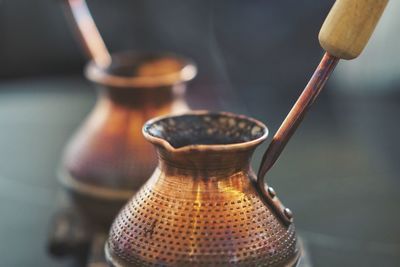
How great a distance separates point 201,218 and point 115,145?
0.44 meters

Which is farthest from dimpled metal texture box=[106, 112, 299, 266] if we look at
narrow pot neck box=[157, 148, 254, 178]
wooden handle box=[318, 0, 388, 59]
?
wooden handle box=[318, 0, 388, 59]

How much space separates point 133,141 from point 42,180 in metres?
0.49

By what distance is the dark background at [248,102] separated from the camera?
1.50 metres

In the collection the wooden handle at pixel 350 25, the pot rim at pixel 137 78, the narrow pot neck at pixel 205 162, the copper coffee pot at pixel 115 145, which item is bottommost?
the copper coffee pot at pixel 115 145

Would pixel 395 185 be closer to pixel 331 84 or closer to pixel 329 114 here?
pixel 329 114

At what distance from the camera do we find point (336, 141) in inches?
78.0

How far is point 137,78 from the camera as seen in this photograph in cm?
141

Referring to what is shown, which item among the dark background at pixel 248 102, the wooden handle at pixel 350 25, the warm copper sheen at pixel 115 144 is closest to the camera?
the wooden handle at pixel 350 25

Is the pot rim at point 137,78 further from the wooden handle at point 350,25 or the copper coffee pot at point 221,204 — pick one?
the wooden handle at point 350,25

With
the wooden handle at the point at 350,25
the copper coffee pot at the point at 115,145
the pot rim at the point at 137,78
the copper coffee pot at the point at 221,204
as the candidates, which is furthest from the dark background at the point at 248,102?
the wooden handle at the point at 350,25

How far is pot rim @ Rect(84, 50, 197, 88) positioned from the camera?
134cm

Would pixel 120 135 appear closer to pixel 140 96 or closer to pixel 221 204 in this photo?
pixel 140 96

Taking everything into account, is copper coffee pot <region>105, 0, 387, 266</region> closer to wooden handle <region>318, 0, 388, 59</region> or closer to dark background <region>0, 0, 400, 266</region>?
wooden handle <region>318, 0, 388, 59</region>

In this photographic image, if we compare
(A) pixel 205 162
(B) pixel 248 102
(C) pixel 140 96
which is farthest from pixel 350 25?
(B) pixel 248 102
